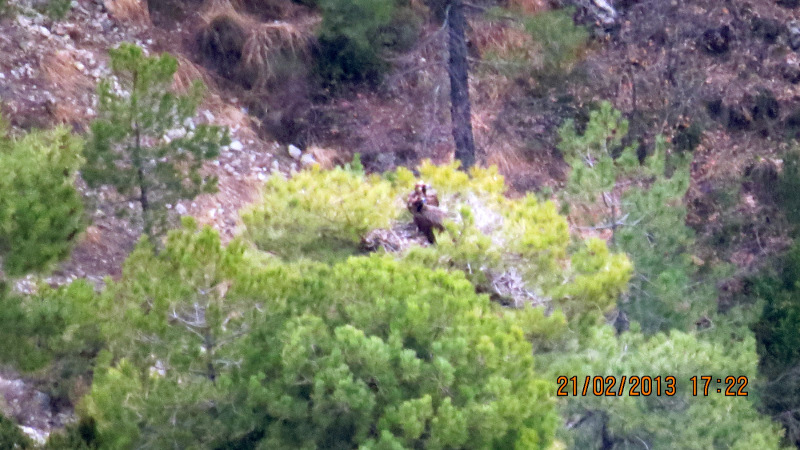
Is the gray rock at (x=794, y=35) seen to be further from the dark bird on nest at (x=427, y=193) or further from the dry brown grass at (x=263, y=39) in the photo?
the dark bird on nest at (x=427, y=193)

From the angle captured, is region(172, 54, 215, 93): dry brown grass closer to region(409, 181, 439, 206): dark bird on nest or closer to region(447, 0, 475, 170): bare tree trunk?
region(447, 0, 475, 170): bare tree trunk

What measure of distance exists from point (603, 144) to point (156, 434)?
4996 millimetres

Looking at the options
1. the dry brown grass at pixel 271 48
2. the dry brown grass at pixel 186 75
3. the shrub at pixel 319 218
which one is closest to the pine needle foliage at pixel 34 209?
the shrub at pixel 319 218

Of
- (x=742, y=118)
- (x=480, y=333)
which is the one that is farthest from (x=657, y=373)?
(x=742, y=118)

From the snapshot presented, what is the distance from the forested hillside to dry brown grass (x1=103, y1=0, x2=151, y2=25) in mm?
46

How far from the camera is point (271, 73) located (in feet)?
43.8

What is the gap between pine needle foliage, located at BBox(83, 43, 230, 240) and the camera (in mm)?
7320

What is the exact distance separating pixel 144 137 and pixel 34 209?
310cm

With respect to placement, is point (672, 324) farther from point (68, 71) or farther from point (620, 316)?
point (68, 71)

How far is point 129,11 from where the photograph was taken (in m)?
13.1

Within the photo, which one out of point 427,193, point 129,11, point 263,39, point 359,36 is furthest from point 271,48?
point 427,193

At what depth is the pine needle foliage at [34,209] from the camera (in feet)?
16.0

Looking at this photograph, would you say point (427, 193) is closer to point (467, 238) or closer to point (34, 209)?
point (467, 238)

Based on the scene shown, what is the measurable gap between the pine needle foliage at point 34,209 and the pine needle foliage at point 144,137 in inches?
75.3
